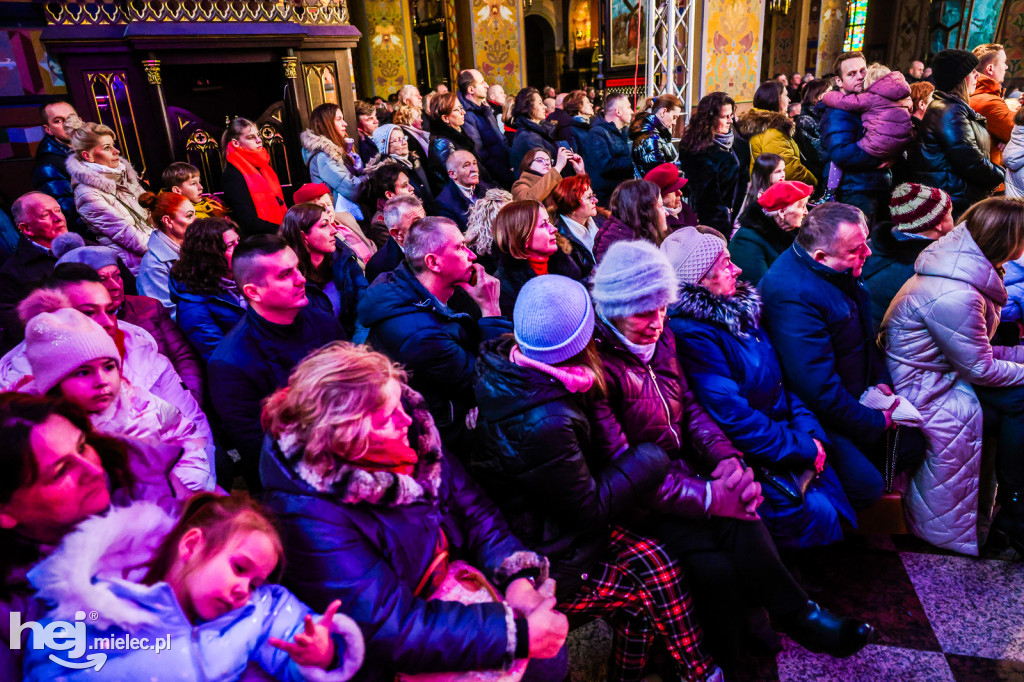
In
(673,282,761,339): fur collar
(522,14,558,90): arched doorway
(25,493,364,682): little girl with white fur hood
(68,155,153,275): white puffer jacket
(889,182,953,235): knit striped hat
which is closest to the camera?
(25,493,364,682): little girl with white fur hood

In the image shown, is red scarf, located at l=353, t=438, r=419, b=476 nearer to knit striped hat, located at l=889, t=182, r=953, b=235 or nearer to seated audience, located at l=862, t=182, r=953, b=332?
seated audience, located at l=862, t=182, r=953, b=332

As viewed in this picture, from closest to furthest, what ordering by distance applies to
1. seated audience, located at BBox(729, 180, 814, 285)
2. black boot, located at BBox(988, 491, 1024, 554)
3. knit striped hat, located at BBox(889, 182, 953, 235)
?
black boot, located at BBox(988, 491, 1024, 554) → knit striped hat, located at BBox(889, 182, 953, 235) → seated audience, located at BBox(729, 180, 814, 285)

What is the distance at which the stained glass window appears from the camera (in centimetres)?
1720

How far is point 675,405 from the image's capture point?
2.19 metres

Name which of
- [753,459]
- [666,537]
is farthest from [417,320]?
[753,459]

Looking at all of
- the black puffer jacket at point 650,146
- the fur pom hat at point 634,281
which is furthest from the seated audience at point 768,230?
the black puffer jacket at point 650,146

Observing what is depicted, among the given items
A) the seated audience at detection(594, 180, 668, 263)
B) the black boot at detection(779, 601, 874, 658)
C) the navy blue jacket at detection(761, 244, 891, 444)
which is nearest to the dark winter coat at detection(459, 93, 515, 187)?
the seated audience at detection(594, 180, 668, 263)

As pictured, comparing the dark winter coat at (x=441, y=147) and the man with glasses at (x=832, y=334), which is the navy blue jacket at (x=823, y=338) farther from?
the dark winter coat at (x=441, y=147)

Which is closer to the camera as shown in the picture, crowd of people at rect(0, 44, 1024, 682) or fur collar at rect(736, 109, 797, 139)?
crowd of people at rect(0, 44, 1024, 682)

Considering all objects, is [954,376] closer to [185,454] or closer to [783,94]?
[185,454]

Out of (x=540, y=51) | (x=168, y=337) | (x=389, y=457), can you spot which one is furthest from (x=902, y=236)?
(x=540, y=51)

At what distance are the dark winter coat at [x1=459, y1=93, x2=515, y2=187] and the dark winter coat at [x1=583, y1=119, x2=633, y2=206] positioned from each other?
958 mm

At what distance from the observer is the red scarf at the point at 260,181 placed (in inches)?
200

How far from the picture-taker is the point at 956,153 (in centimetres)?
466
